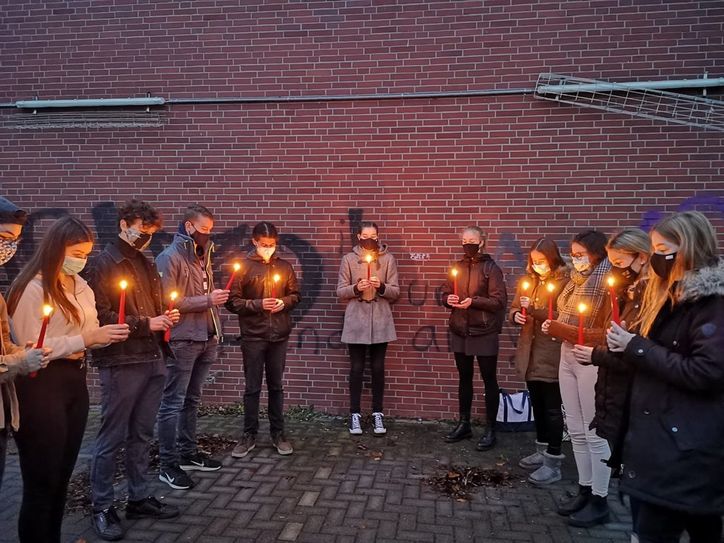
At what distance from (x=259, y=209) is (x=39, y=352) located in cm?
369

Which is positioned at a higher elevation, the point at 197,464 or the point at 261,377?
the point at 261,377

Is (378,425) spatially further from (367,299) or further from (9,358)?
(9,358)

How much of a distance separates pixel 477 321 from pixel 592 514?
195 centimetres

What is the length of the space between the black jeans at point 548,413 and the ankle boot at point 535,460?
0.09 meters

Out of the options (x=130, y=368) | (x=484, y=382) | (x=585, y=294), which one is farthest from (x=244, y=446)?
(x=585, y=294)

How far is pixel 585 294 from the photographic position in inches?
143

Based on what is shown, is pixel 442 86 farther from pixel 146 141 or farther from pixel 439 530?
pixel 439 530

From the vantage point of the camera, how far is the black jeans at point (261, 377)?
4.78 m

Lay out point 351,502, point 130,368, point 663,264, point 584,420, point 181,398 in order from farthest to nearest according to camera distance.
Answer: point 181,398 < point 351,502 < point 584,420 < point 130,368 < point 663,264

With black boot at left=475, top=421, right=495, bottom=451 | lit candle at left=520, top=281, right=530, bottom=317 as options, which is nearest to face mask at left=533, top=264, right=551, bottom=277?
lit candle at left=520, top=281, right=530, bottom=317

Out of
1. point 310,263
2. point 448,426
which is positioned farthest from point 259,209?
point 448,426

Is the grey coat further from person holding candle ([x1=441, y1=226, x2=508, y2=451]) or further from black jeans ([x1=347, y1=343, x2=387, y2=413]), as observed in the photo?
person holding candle ([x1=441, y1=226, x2=508, y2=451])

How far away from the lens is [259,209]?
599 centimetres

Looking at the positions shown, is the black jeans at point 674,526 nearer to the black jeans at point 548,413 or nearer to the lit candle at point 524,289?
the black jeans at point 548,413
